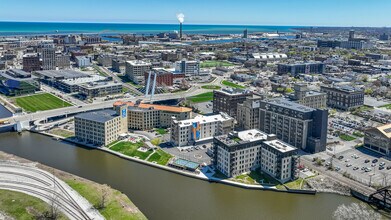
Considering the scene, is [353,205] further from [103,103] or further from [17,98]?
[17,98]

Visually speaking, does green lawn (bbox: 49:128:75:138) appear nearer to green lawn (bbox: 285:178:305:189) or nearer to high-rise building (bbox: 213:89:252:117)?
high-rise building (bbox: 213:89:252:117)

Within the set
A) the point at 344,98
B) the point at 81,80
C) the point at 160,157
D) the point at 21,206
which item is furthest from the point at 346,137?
the point at 81,80

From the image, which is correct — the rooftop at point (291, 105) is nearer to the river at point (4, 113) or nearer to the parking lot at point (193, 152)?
the parking lot at point (193, 152)

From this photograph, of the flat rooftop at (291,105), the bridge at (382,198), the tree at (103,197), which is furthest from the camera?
the flat rooftop at (291,105)

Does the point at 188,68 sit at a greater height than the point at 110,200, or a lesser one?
greater

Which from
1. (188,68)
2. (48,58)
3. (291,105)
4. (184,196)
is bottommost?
(184,196)

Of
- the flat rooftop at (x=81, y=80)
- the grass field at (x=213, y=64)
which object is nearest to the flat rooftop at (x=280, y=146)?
the flat rooftop at (x=81, y=80)

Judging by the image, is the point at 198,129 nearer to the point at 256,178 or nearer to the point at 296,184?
the point at 256,178

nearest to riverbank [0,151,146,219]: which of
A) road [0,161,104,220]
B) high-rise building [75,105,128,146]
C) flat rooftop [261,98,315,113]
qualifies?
road [0,161,104,220]
